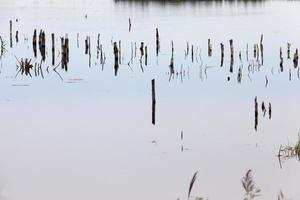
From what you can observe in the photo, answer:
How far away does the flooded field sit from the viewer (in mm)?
17469

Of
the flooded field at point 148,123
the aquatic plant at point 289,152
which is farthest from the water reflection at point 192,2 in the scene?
the aquatic plant at point 289,152

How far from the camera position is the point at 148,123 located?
82.5 ft

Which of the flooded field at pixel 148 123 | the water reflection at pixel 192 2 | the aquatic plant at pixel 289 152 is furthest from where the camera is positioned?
the water reflection at pixel 192 2

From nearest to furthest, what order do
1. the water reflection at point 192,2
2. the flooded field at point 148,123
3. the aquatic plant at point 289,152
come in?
the flooded field at point 148,123, the aquatic plant at point 289,152, the water reflection at point 192,2

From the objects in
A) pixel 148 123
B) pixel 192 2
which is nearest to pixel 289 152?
pixel 148 123

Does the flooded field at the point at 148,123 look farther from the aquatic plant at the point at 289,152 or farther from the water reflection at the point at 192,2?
the water reflection at the point at 192,2

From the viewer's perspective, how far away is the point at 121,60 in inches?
1720

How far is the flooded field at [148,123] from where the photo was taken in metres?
17.5

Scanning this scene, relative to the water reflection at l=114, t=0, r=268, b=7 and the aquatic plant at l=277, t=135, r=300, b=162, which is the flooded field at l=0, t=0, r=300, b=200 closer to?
the aquatic plant at l=277, t=135, r=300, b=162

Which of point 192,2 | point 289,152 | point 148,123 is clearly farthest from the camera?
point 192,2

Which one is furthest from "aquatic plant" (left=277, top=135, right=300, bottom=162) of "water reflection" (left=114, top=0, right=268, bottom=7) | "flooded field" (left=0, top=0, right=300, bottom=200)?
"water reflection" (left=114, top=0, right=268, bottom=7)

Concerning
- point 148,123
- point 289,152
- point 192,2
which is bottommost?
point 289,152

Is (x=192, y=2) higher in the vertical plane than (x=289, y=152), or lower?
higher

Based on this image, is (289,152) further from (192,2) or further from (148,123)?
(192,2)
